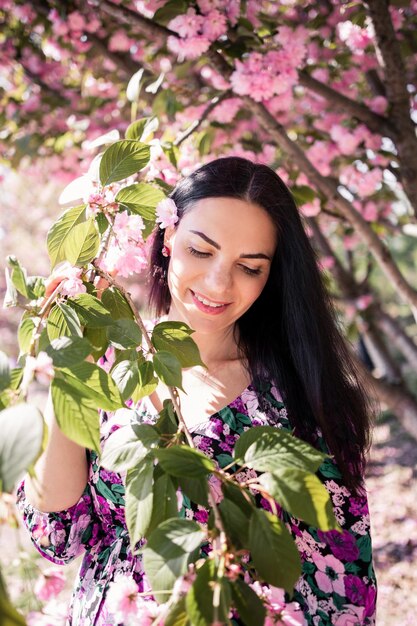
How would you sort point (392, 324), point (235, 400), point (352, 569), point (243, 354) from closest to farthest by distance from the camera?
point (352, 569) < point (235, 400) < point (243, 354) < point (392, 324)

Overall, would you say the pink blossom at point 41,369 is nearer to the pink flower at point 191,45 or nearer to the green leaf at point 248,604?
the green leaf at point 248,604

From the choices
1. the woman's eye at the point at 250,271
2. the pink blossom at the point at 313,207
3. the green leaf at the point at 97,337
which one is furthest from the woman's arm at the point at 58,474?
the pink blossom at the point at 313,207

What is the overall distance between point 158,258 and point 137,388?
2.71 feet

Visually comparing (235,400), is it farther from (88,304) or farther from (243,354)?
(88,304)

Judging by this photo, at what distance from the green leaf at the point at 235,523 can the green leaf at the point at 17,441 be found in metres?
0.25

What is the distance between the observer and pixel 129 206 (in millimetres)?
1127

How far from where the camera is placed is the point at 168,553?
2.30 ft

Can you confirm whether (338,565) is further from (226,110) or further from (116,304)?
(226,110)

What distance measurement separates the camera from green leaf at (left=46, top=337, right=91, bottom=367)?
29.5 inches

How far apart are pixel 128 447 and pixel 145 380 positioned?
0.50 feet

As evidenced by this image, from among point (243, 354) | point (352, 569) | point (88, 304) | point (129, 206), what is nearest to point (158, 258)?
point (243, 354)

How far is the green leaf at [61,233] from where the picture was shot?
41.6 inches

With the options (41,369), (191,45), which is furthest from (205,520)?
(191,45)

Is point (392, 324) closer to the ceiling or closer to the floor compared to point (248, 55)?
closer to the floor
